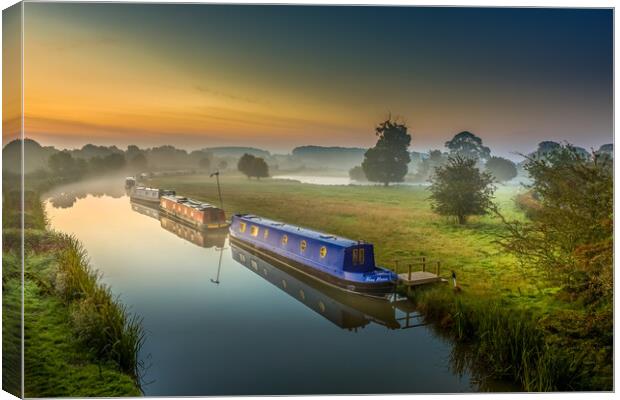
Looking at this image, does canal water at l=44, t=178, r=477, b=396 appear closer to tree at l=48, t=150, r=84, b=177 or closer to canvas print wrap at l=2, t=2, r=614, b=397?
canvas print wrap at l=2, t=2, r=614, b=397

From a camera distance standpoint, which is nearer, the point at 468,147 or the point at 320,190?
the point at 468,147

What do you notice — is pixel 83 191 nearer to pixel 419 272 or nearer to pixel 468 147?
pixel 419 272

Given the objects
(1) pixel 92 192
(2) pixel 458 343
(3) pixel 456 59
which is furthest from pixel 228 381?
(3) pixel 456 59

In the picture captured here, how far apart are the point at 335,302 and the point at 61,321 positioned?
149 inches

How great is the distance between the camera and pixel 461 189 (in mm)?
7938

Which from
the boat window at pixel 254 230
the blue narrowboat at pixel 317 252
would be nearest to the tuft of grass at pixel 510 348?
the blue narrowboat at pixel 317 252

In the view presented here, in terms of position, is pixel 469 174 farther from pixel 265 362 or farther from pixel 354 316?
pixel 265 362

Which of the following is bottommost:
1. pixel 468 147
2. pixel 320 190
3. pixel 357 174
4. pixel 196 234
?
pixel 196 234

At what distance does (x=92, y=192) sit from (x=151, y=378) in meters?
3.10

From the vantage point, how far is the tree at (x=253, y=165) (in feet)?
26.0

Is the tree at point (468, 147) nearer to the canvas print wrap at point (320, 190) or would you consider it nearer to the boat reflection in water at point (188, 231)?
the canvas print wrap at point (320, 190)

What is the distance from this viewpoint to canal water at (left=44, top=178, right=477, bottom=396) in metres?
6.26

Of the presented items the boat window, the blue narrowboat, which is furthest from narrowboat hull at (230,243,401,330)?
the boat window

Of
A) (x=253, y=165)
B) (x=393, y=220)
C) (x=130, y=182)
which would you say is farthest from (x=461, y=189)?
(x=130, y=182)
